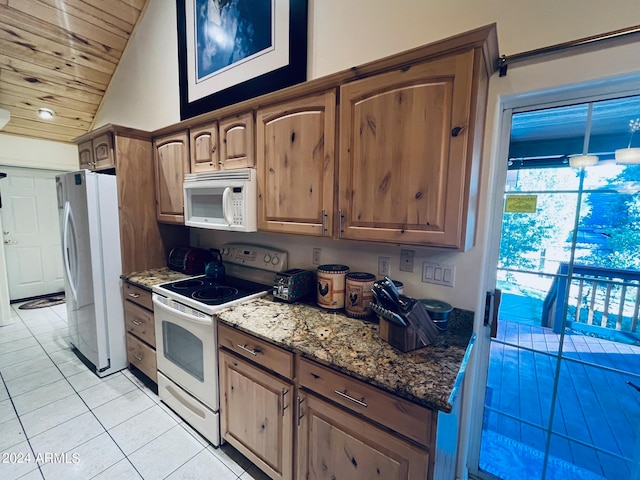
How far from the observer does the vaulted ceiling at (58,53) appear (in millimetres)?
2533

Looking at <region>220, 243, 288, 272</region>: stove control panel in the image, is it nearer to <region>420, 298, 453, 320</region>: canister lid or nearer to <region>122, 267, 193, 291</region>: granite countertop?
<region>122, 267, 193, 291</region>: granite countertop

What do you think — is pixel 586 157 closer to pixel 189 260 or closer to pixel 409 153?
pixel 409 153

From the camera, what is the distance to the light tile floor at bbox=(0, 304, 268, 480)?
1.56m

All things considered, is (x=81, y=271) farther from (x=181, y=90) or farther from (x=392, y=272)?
(x=392, y=272)

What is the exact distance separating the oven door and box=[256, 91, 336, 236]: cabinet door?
696 millimetres

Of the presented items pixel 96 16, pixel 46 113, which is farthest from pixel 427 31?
pixel 46 113

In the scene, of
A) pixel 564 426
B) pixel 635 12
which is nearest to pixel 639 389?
pixel 564 426

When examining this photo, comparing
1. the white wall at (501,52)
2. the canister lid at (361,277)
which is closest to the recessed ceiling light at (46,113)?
the white wall at (501,52)

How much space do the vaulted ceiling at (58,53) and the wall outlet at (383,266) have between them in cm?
349

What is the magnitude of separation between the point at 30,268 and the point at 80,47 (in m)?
3.30

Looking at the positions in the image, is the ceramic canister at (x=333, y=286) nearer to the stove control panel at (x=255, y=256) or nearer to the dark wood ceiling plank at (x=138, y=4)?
the stove control panel at (x=255, y=256)

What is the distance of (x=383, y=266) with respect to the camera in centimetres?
161

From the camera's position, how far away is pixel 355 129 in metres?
1.30

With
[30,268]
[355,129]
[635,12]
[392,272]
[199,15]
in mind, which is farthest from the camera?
[30,268]
